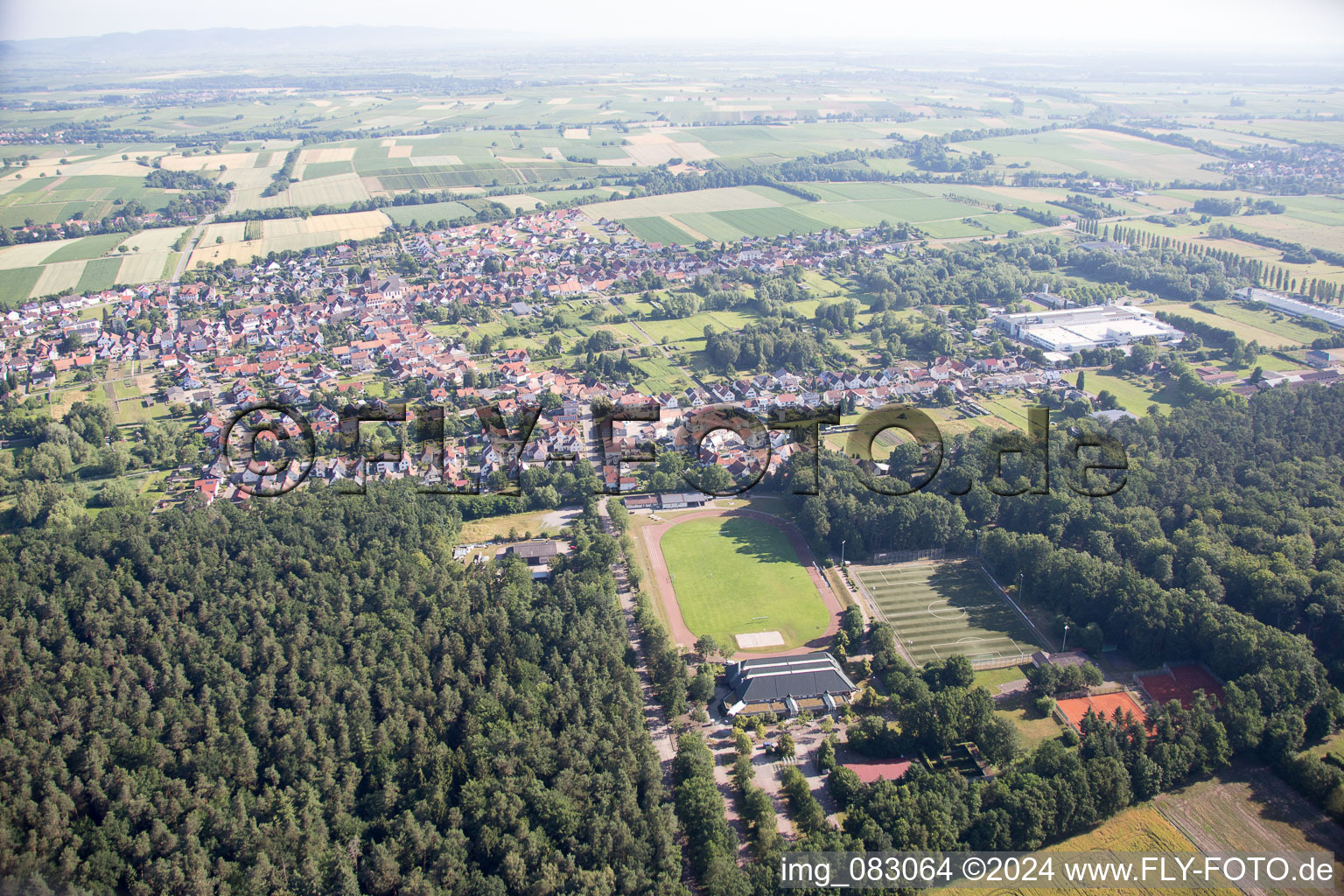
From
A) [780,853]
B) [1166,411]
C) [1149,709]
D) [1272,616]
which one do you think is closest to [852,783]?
[780,853]

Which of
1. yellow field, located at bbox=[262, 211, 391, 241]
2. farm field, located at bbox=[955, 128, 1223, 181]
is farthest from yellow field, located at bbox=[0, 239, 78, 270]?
farm field, located at bbox=[955, 128, 1223, 181]

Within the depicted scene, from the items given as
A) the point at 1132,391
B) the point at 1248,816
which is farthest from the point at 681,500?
the point at 1132,391

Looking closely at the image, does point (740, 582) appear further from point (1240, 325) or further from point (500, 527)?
point (1240, 325)

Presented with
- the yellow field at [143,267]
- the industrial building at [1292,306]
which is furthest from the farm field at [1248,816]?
the yellow field at [143,267]

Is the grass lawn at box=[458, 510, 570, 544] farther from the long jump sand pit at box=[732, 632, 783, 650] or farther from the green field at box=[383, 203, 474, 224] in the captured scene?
the green field at box=[383, 203, 474, 224]

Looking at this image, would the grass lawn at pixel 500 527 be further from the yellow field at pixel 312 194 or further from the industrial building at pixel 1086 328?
the yellow field at pixel 312 194

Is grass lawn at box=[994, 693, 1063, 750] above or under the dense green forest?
under

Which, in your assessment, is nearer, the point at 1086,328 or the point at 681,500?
the point at 681,500
